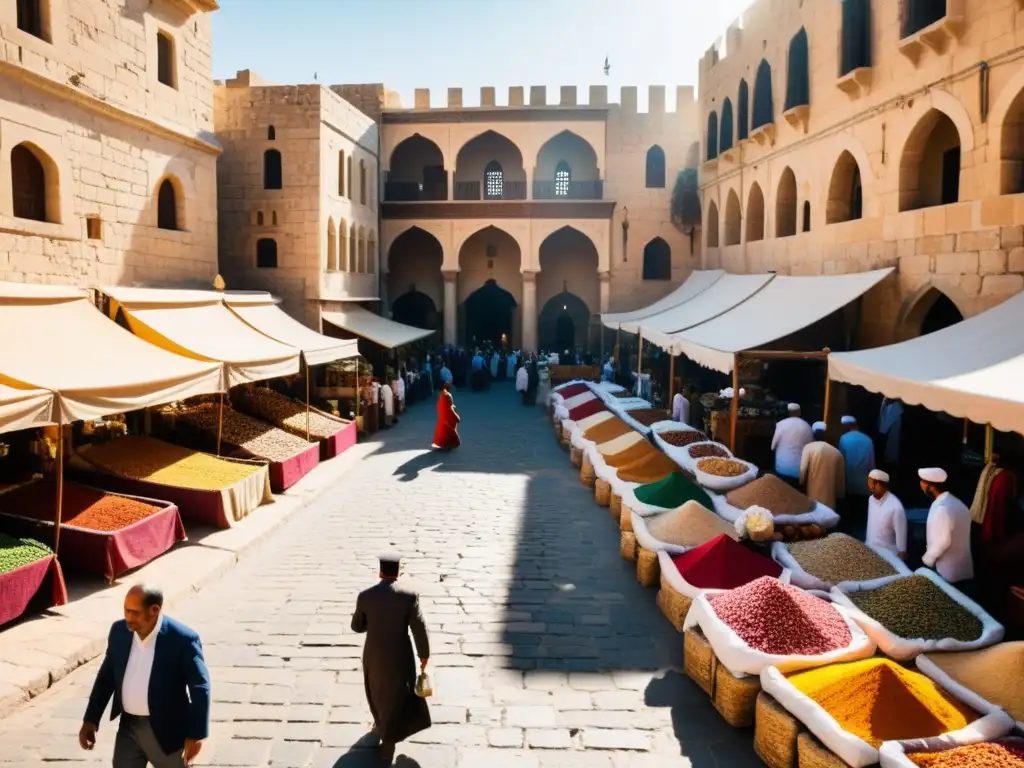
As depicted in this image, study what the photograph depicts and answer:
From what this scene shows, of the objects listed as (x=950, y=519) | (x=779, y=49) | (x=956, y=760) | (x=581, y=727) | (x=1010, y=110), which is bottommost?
(x=581, y=727)

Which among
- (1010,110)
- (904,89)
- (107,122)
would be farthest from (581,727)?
(107,122)

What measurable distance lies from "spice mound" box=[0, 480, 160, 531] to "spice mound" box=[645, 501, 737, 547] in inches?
207

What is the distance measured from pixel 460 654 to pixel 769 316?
8.49 metres

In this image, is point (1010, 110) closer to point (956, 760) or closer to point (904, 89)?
point (904, 89)

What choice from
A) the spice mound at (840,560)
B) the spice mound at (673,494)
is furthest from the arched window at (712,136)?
the spice mound at (840,560)

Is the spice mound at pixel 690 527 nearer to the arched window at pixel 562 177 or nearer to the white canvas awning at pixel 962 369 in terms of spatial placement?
the white canvas awning at pixel 962 369

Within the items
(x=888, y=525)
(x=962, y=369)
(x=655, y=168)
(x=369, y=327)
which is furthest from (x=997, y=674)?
(x=655, y=168)

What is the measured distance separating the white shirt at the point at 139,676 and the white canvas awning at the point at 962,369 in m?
5.87

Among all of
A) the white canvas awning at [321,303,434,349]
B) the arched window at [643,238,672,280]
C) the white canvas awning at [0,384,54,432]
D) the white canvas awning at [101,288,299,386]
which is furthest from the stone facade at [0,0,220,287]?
the arched window at [643,238,672,280]

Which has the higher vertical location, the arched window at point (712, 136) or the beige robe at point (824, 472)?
the arched window at point (712, 136)

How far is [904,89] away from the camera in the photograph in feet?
37.9

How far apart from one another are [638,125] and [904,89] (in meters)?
15.1

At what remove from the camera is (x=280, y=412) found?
47.4ft

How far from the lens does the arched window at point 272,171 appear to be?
61.8 ft
